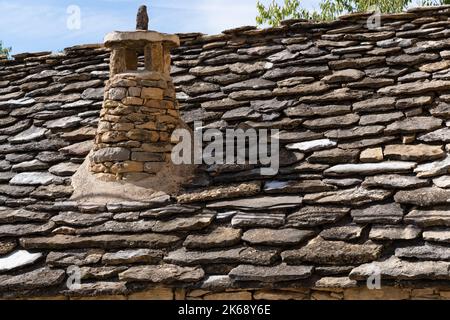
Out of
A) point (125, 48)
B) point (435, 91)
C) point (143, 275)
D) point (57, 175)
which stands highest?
point (125, 48)

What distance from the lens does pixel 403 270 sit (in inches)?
204

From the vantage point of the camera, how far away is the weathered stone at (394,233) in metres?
5.39

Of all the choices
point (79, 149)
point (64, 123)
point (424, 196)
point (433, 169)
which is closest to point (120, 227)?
point (79, 149)

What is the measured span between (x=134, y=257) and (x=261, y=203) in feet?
3.59

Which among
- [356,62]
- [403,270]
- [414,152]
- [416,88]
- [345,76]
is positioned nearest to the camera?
[403,270]

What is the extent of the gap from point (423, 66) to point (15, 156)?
406cm

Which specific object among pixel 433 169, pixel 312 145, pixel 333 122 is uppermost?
pixel 333 122

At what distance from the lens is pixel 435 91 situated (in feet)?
22.1

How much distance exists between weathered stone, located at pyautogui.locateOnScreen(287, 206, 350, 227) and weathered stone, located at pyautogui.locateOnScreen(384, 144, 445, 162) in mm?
735

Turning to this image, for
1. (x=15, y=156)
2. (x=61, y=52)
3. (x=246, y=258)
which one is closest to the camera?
(x=246, y=258)

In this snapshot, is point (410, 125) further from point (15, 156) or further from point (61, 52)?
point (61, 52)

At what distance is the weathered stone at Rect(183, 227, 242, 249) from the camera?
18.9 ft

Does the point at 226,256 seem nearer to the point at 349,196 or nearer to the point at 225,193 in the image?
the point at 225,193

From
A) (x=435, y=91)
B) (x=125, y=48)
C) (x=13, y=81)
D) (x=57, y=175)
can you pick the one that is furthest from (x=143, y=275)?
(x=13, y=81)
